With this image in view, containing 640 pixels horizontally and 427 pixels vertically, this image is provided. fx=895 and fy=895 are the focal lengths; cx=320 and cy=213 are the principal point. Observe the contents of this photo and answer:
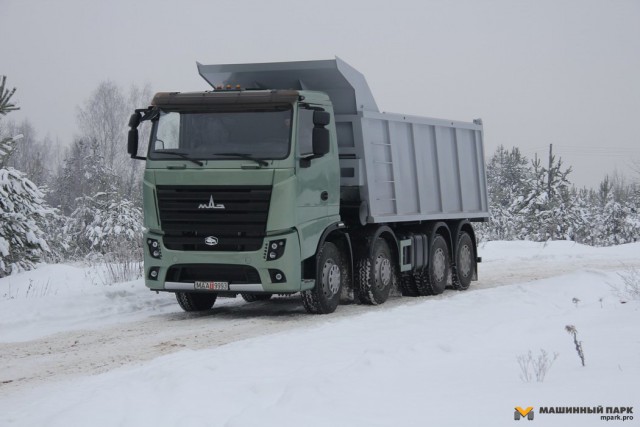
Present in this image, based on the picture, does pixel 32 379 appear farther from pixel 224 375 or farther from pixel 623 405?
pixel 623 405

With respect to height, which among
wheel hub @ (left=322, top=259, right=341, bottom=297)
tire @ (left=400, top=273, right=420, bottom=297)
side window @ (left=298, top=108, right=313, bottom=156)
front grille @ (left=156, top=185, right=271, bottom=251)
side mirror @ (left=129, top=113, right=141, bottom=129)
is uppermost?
side mirror @ (left=129, top=113, right=141, bottom=129)

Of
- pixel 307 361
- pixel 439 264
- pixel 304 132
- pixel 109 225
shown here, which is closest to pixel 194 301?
pixel 304 132

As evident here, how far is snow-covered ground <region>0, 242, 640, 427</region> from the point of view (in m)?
5.85

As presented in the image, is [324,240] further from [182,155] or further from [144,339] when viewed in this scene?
[144,339]

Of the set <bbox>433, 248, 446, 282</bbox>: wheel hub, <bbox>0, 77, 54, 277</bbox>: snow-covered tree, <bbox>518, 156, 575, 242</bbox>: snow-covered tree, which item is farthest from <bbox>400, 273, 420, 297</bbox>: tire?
<bbox>518, 156, 575, 242</bbox>: snow-covered tree

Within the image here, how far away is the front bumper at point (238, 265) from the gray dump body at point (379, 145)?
89.0 inches

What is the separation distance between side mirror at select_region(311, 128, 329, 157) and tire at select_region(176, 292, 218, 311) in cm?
310

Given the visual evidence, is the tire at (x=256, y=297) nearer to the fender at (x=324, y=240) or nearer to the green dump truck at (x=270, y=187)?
the green dump truck at (x=270, y=187)

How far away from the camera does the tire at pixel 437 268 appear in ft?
51.5

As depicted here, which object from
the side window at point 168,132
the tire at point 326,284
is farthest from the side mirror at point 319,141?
the side window at point 168,132

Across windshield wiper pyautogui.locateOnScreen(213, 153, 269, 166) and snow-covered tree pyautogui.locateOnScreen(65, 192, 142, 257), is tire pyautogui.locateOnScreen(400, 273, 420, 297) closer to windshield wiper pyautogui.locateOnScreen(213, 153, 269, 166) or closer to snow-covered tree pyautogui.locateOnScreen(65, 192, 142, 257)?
windshield wiper pyautogui.locateOnScreen(213, 153, 269, 166)

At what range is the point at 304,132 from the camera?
11625 mm

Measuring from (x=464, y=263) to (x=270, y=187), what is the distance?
6975 mm

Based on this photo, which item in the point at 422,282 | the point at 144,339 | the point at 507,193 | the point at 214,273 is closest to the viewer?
the point at 144,339
